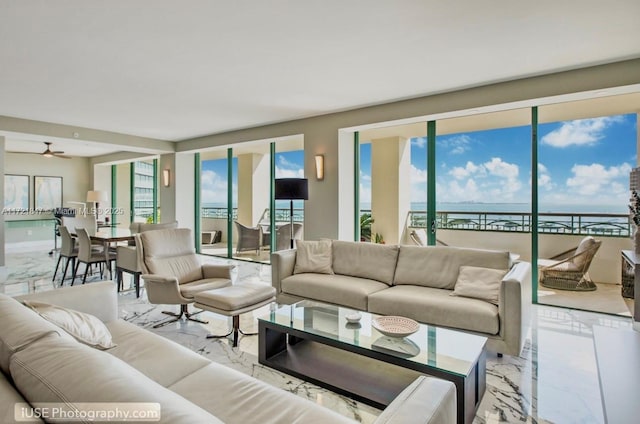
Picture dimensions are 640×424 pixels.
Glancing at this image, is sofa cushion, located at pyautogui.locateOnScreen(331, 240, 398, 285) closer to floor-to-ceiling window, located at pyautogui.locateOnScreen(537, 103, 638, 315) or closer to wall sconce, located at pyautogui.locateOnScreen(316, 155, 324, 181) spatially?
wall sconce, located at pyautogui.locateOnScreen(316, 155, 324, 181)

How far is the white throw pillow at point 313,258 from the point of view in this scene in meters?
4.06

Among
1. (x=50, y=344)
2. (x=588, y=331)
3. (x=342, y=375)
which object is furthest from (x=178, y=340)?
(x=588, y=331)

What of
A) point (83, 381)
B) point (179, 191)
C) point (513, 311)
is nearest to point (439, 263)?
point (513, 311)

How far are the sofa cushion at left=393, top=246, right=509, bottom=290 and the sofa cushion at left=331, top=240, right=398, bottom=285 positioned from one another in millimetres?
97

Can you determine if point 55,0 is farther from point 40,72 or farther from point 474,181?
Result: point 474,181

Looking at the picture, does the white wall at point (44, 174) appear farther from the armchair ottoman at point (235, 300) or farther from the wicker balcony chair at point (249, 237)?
the armchair ottoman at point (235, 300)

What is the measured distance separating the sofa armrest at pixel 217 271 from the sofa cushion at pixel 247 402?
87.0 inches

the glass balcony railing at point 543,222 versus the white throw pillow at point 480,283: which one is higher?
the glass balcony railing at point 543,222

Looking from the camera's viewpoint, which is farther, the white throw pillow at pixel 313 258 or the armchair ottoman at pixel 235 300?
the white throw pillow at pixel 313 258

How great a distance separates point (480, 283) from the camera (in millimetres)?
3086

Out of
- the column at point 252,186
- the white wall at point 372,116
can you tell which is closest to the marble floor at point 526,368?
the white wall at point 372,116

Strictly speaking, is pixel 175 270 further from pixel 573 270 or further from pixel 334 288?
pixel 573 270

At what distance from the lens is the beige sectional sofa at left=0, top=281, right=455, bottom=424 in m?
0.89

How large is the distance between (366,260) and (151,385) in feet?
10.3
